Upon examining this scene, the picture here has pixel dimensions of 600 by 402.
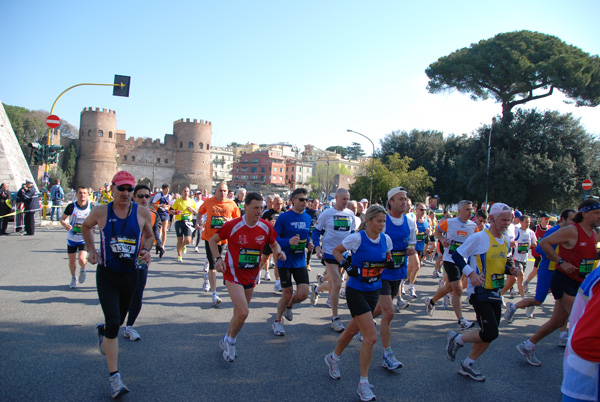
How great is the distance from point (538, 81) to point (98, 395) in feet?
143

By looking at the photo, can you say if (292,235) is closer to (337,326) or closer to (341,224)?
(341,224)

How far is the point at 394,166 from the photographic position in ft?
151

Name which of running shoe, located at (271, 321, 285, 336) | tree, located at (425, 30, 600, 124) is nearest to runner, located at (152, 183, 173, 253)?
running shoe, located at (271, 321, 285, 336)

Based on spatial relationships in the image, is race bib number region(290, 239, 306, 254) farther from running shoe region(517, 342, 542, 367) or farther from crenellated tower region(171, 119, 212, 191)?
crenellated tower region(171, 119, 212, 191)

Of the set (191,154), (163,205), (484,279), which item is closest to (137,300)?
(484,279)

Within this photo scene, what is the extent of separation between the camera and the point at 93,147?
7456 centimetres

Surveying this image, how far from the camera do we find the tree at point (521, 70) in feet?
122

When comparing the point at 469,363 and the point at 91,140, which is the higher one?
the point at 91,140

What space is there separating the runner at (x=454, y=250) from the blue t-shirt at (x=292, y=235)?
2.07 m

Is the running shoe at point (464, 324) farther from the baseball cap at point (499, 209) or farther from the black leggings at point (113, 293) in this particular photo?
the black leggings at point (113, 293)

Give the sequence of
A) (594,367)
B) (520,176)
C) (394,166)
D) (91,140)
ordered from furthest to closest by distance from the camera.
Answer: (91,140) → (394,166) → (520,176) → (594,367)

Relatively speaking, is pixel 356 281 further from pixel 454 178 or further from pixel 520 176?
pixel 454 178

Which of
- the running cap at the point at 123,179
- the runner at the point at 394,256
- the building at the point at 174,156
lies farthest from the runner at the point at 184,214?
the building at the point at 174,156

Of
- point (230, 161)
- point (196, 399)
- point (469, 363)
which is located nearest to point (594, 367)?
point (469, 363)
